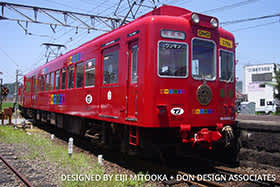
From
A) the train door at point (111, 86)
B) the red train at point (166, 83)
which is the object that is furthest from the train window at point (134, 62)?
the train door at point (111, 86)

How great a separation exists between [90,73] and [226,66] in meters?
3.93

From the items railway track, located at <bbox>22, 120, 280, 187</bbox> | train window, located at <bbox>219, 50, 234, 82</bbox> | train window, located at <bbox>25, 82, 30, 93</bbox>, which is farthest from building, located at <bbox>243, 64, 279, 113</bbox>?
railway track, located at <bbox>22, 120, 280, 187</bbox>

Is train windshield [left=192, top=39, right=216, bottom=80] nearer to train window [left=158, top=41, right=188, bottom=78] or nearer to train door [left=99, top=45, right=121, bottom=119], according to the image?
train window [left=158, top=41, right=188, bottom=78]

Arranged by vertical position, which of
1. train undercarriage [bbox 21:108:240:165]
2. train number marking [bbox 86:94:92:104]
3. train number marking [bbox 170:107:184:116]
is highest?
train number marking [bbox 86:94:92:104]

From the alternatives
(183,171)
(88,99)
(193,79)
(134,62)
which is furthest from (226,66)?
(88,99)

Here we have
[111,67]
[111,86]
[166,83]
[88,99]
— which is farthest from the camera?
[88,99]

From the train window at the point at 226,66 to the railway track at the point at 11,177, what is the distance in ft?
16.2

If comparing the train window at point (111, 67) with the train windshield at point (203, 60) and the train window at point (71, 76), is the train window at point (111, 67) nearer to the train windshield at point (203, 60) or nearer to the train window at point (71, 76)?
the train windshield at point (203, 60)

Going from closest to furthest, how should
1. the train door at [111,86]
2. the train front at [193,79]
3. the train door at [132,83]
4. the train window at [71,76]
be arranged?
the train front at [193,79] < the train door at [132,83] < the train door at [111,86] < the train window at [71,76]

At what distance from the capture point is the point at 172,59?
593 cm

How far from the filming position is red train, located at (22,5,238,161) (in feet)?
18.8

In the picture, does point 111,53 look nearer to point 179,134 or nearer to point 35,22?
point 179,134

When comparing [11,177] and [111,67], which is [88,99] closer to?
[111,67]

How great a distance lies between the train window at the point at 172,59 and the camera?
579 cm
